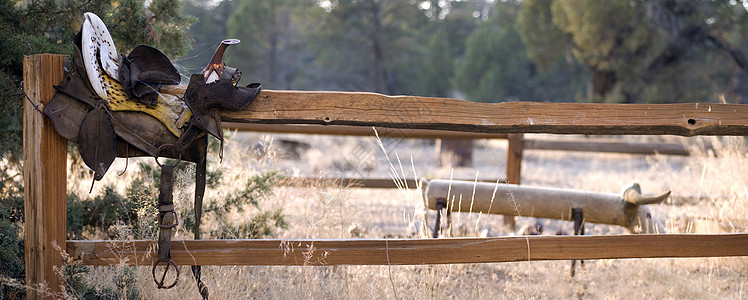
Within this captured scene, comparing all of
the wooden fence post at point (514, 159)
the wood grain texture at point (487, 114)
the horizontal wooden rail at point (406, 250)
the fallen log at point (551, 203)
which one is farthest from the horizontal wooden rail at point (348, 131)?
the wood grain texture at point (487, 114)

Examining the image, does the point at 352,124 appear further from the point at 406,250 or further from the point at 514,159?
the point at 514,159

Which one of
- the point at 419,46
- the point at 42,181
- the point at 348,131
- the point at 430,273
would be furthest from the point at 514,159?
the point at 419,46

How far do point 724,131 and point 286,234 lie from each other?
267 cm


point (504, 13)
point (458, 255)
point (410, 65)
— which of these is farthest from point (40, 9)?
point (504, 13)

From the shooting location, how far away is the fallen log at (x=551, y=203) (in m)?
3.76

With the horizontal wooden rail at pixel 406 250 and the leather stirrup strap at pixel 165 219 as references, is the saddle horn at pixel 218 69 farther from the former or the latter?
the horizontal wooden rail at pixel 406 250

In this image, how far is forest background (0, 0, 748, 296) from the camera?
3.30 metres

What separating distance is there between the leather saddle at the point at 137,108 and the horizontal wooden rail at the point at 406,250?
145mm

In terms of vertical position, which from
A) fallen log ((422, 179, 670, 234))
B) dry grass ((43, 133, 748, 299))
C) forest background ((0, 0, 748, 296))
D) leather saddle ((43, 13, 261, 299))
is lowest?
dry grass ((43, 133, 748, 299))

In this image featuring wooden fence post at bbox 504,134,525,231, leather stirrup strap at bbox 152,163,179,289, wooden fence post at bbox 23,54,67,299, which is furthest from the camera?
wooden fence post at bbox 504,134,525,231

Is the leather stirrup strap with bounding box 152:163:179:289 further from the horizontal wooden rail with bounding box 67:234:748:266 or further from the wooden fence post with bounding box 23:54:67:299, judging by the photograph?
the wooden fence post with bounding box 23:54:67:299

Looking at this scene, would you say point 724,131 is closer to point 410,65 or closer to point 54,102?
point 54,102

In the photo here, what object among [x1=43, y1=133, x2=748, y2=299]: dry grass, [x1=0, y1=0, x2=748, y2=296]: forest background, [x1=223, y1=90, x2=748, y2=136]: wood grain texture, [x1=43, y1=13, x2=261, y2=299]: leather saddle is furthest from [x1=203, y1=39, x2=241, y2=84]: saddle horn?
[x1=0, y1=0, x2=748, y2=296]: forest background

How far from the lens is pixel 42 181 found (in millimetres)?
2230
